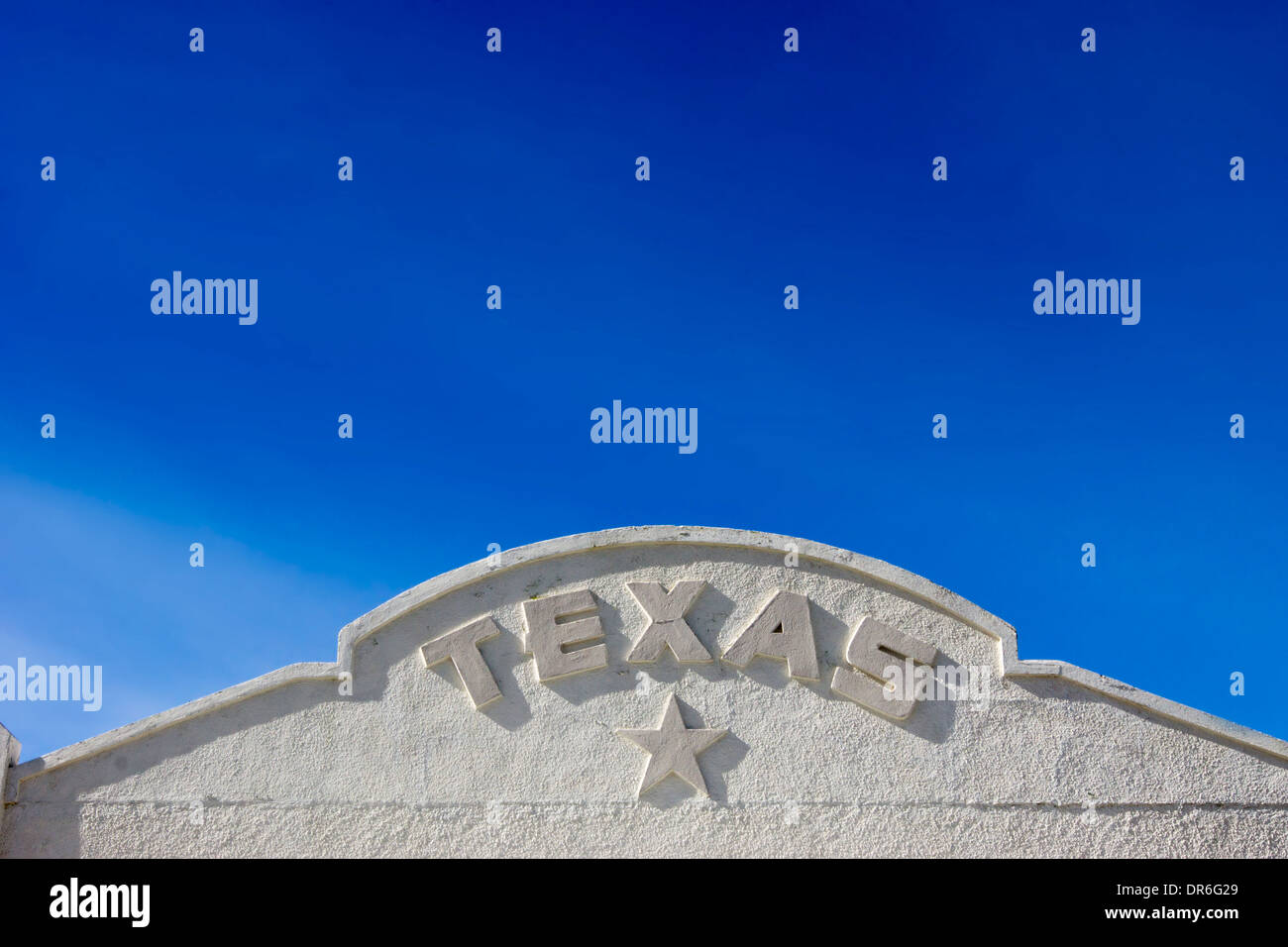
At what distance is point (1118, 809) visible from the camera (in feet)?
31.5

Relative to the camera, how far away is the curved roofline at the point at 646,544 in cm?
947

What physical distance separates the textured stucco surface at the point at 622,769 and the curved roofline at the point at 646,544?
5cm

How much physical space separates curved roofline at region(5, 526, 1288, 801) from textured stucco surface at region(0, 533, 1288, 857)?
51 millimetres

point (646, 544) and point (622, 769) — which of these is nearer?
point (622, 769)

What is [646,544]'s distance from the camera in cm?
999

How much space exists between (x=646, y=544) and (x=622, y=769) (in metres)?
1.80

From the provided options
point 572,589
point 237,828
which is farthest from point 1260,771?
point 237,828

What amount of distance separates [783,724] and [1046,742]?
6.86 ft

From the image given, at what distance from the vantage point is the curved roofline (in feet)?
31.1

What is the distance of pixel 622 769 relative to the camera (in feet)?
31.2

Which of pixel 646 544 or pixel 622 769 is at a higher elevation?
pixel 646 544

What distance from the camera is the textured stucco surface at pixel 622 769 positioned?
9383 millimetres
